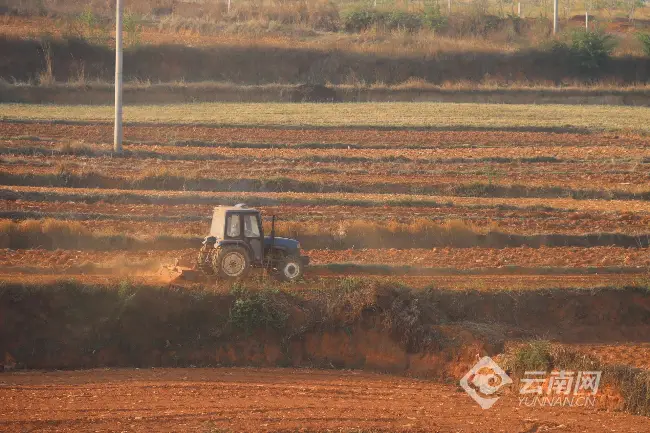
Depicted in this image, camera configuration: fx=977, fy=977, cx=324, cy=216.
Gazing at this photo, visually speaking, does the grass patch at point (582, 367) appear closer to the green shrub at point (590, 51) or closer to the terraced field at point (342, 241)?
the terraced field at point (342, 241)

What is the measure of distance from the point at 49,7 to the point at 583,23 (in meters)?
40.9

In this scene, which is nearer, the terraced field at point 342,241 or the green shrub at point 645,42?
the terraced field at point 342,241

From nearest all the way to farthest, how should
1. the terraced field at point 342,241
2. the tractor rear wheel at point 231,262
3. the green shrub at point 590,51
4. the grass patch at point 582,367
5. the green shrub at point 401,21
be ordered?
the grass patch at point 582,367 → the terraced field at point 342,241 → the tractor rear wheel at point 231,262 → the green shrub at point 590,51 → the green shrub at point 401,21

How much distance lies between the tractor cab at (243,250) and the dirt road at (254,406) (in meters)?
2.46

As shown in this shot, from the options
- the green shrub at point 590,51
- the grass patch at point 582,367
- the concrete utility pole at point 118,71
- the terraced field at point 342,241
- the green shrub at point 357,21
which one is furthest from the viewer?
the green shrub at point 357,21

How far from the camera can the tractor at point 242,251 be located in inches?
722

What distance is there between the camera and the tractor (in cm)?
1833

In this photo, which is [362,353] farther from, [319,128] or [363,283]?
[319,128]

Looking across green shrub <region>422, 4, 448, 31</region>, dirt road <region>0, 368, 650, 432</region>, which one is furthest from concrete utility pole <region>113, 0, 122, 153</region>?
green shrub <region>422, 4, 448, 31</region>

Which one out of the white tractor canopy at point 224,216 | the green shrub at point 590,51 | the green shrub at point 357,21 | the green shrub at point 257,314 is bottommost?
the green shrub at point 257,314

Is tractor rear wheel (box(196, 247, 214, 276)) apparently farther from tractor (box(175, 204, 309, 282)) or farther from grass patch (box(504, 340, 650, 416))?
grass patch (box(504, 340, 650, 416))

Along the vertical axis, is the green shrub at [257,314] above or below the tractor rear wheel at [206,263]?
below

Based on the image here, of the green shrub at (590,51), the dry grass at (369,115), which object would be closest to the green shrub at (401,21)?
the green shrub at (590,51)

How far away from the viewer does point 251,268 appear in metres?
18.8
